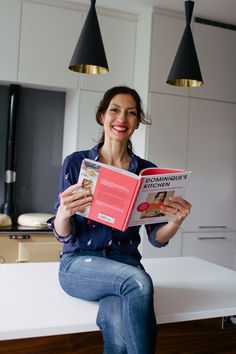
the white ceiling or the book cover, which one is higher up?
the white ceiling

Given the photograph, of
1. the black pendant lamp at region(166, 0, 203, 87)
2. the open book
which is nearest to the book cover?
the open book

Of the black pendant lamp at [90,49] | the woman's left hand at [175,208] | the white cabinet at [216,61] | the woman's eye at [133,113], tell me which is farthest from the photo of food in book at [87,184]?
the white cabinet at [216,61]

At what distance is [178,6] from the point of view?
3.04 m

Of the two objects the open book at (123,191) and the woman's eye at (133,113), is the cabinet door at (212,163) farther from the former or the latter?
the open book at (123,191)

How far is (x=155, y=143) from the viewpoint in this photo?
312 cm

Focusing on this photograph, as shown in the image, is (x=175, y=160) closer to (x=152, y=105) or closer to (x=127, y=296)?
(x=152, y=105)

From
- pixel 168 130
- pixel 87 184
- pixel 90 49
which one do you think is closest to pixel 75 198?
pixel 87 184

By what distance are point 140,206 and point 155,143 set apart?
71.6 inches

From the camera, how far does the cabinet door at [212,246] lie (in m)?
3.25

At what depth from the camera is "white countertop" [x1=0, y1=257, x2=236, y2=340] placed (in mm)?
1126

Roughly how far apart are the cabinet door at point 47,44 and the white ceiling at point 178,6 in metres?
0.19

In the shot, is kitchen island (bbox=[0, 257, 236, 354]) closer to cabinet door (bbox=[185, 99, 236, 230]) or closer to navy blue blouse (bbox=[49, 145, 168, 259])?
navy blue blouse (bbox=[49, 145, 168, 259])

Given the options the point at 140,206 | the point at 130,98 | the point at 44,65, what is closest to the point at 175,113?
the point at 44,65

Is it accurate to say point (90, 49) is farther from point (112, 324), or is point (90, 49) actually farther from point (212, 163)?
point (212, 163)
